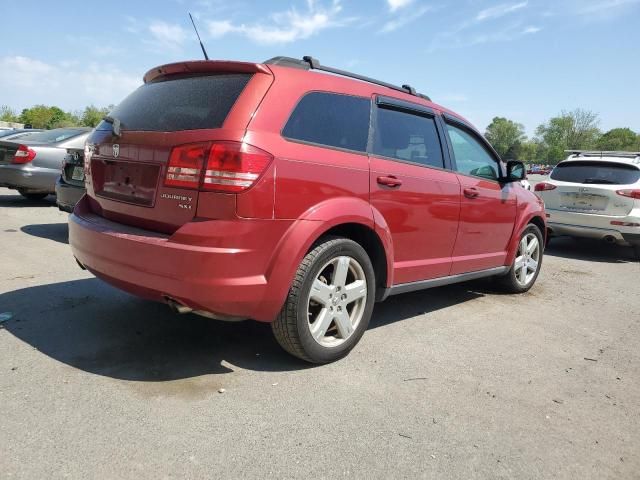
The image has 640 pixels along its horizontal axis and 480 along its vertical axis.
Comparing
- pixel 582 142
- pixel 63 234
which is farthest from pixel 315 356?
pixel 582 142

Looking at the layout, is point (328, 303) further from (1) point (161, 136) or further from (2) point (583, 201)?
(2) point (583, 201)

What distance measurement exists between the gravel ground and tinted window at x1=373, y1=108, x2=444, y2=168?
1366 millimetres

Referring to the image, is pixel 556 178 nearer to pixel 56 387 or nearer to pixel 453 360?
pixel 453 360

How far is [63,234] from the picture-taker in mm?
6836

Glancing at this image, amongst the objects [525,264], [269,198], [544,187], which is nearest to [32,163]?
[269,198]

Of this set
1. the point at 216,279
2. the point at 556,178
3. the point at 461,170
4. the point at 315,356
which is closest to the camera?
the point at 216,279

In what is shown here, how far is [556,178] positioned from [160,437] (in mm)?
8403

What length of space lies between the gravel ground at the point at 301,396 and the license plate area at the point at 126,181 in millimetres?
965

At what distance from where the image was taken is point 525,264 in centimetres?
556

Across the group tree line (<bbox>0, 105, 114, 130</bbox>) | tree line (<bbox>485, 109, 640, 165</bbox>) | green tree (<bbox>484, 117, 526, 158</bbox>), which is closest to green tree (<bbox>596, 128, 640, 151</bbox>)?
tree line (<bbox>485, 109, 640, 165</bbox>)

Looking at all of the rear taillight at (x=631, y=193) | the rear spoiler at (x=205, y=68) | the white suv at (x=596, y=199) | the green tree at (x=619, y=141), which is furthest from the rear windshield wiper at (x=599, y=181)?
the green tree at (x=619, y=141)

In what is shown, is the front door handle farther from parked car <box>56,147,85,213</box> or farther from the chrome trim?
parked car <box>56,147,85,213</box>

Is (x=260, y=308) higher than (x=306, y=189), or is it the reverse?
(x=306, y=189)

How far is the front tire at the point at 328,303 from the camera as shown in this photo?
9.63 ft
